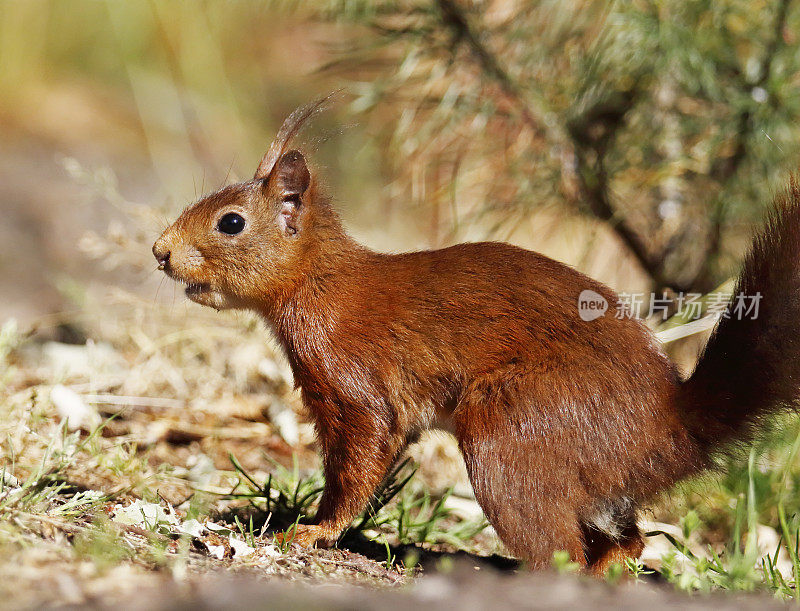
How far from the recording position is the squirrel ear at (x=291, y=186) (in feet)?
9.29

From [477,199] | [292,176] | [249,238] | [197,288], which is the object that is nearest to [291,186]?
[292,176]

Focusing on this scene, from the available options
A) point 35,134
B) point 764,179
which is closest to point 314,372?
point 764,179

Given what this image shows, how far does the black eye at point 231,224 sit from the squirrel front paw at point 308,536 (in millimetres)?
948

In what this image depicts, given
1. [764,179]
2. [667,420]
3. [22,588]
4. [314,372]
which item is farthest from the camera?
[764,179]

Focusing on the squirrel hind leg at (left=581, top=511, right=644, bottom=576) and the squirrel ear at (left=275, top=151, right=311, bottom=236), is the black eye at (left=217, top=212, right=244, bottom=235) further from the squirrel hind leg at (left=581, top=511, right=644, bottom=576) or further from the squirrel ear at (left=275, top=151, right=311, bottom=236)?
the squirrel hind leg at (left=581, top=511, right=644, bottom=576)

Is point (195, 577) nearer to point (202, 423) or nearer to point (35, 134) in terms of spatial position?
point (202, 423)

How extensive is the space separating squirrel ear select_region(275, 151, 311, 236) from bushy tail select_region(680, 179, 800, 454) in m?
1.32

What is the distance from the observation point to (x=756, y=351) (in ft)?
7.50

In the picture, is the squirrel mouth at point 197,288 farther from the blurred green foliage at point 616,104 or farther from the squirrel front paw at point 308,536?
the blurred green foliage at point 616,104

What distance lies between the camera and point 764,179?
13.4 feet

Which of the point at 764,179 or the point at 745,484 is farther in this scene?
the point at 764,179

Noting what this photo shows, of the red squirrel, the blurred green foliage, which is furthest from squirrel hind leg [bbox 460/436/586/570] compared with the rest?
the blurred green foliage

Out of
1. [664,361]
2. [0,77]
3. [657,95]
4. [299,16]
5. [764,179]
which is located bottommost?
[664,361]

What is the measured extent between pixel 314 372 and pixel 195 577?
919 millimetres
